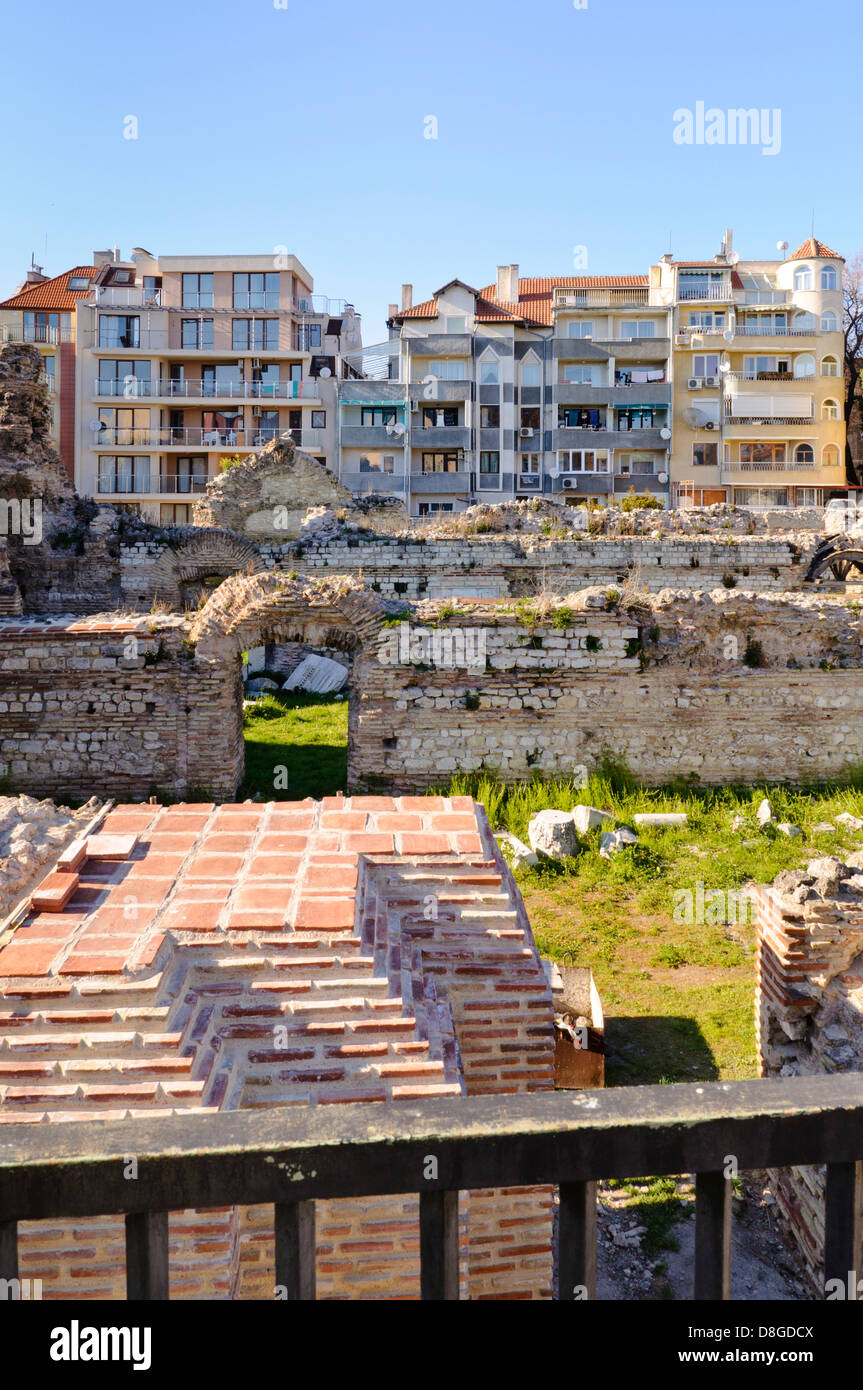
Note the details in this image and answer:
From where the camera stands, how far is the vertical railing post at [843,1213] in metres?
1.75

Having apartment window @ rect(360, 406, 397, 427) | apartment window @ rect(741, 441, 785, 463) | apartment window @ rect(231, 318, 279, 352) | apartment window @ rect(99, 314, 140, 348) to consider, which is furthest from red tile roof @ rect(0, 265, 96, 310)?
apartment window @ rect(741, 441, 785, 463)

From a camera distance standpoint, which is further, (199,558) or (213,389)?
(213,389)

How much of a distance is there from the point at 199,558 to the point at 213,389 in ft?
89.6

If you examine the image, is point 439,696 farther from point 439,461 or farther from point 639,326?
point 639,326

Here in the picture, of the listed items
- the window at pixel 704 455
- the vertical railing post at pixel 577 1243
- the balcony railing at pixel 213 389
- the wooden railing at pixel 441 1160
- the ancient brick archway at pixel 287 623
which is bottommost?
the vertical railing post at pixel 577 1243

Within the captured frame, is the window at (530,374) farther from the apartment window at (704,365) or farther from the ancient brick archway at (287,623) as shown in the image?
the ancient brick archway at (287,623)

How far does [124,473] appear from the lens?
45781 mm

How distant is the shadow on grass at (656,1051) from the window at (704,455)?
4325 centimetres

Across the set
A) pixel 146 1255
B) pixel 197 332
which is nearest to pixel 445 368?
pixel 197 332

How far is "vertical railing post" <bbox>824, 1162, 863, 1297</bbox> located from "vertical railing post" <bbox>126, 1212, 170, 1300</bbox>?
46.1 inches

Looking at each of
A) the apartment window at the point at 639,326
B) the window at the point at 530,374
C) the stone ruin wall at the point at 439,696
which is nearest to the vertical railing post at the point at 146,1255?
the stone ruin wall at the point at 439,696

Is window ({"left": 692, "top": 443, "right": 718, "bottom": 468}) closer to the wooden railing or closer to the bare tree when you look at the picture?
the bare tree
